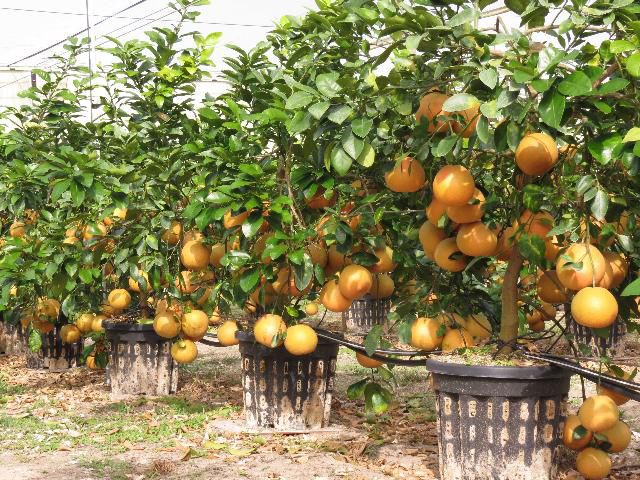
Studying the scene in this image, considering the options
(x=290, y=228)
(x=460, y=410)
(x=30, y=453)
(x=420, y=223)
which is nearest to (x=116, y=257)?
(x=30, y=453)

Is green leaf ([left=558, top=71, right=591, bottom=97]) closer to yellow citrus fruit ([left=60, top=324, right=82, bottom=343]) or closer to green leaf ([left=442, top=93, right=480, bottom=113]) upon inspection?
green leaf ([left=442, top=93, right=480, bottom=113])

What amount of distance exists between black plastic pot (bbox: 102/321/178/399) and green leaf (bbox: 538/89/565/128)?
356 centimetres

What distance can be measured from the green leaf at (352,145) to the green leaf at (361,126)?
→ 1.3 inches

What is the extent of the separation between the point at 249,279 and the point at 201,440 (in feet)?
4.12

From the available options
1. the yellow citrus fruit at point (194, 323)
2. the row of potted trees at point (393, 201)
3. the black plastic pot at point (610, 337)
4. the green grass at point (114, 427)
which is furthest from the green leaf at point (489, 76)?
the black plastic pot at point (610, 337)

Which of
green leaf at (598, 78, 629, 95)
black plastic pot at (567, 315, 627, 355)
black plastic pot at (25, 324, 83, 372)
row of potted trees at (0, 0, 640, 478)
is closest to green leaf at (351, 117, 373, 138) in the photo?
row of potted trees at (0, 0, 640, 478)

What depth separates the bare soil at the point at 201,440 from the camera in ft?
12.0

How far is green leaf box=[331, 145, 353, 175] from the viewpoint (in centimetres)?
266

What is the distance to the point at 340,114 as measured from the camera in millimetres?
2660

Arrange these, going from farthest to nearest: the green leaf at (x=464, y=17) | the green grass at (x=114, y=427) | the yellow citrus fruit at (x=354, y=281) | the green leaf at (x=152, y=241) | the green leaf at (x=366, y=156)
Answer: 1. the green grass at (x=114, y=427)
2. the green leaf at (x=152, y=241)
3. the yellow citrus fruit at (x=354, y=281)
4. the green leaf at (x=366, y=156)
5. the green leaf at (x=464, y=17)

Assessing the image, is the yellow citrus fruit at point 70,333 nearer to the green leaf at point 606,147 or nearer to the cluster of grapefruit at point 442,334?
the cluster of grapefruit at point 442,334

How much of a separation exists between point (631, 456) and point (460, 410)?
1.17 meters

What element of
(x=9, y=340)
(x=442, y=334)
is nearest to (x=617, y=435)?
(x=442, y=334)

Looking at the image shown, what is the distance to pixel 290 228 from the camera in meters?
3.38
